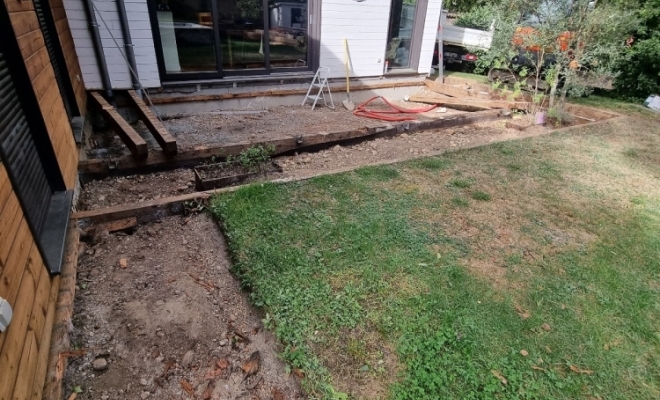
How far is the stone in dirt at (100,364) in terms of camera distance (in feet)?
6.07

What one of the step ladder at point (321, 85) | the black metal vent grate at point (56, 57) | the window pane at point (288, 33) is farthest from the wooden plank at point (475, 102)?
the black metal vent grate at point (56, 57)

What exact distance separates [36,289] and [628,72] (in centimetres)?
1042

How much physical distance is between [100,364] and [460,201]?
2.97 m

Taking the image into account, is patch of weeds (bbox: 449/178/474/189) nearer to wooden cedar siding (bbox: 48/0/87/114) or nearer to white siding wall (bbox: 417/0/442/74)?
wooden cedar siding (bbox: 48/0/87/114)

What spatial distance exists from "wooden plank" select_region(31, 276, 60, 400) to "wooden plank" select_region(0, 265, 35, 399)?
192 millimetres

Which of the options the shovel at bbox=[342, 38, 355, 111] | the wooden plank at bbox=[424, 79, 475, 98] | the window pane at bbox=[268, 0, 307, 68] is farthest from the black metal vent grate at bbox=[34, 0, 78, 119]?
the wooden plank at bbox=[424, 79, 475, 98]

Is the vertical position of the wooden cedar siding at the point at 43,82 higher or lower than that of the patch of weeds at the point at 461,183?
higher

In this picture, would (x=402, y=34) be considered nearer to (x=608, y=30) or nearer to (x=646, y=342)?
(x=608, y=30)

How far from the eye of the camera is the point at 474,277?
2.49 meters

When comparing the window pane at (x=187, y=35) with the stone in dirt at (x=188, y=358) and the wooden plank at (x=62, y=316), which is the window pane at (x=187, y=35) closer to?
the wooden plank at (x=62, y=316)

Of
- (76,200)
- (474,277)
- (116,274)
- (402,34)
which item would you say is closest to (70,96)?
(76,200)

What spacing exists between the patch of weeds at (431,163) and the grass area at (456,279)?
0.09ft

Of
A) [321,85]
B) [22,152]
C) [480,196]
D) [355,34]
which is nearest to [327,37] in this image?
[355,34]

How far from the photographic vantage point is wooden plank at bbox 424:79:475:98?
24.3 ft
